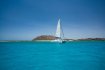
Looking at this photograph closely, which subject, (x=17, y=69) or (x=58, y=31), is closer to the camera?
(x=17, y=69)

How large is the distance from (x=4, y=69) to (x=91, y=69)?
298 centimetres

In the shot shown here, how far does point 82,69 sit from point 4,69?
8.79 ft

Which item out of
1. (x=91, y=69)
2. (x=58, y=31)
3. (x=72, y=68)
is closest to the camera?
(x=91, y=69)

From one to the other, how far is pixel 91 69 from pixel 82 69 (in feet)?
0.98

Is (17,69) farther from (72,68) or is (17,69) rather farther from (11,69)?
(72,68)

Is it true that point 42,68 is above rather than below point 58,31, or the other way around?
below

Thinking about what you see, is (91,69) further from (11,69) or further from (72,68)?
(11,69)

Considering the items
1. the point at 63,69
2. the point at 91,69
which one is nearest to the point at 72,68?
the point at 63,69

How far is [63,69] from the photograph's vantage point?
4.68m

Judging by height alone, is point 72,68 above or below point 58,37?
below

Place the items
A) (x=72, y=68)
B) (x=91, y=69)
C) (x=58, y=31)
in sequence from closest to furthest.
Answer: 1. (x=91, y=69)
2. (x=72, y=68)
3. (x=58, y=31)

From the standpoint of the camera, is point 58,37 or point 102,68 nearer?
point 102,68

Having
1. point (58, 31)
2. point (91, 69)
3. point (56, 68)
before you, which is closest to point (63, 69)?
point (56, 68)

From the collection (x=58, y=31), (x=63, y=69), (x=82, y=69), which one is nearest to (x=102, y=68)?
(x=82, y=69)
